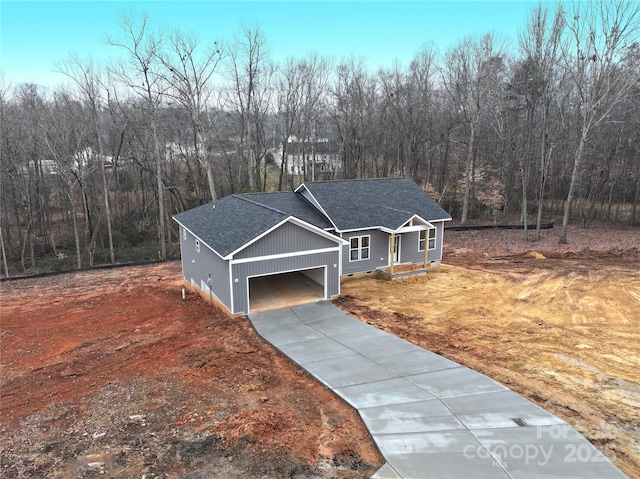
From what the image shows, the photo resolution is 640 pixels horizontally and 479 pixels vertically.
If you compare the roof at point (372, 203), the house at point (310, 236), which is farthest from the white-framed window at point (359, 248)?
the roof at point (372, 203)

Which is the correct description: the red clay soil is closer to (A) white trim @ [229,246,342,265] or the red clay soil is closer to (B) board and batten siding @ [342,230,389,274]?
(A) white trim @ [229,246,342,265]

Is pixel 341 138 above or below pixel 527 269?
above

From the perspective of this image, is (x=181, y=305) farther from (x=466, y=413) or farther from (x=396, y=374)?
(x=466, y=413)

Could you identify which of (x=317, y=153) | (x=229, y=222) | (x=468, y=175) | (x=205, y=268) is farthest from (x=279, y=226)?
(x=317, y=153)

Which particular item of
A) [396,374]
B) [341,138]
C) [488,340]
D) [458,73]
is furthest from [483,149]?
[396,374]

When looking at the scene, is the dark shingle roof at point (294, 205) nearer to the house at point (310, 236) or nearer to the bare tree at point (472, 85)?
the house at point (310, 236)

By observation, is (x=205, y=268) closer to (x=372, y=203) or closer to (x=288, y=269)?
(x=288, y=269)

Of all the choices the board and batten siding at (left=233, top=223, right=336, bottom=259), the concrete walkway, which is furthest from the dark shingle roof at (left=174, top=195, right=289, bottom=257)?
the concrete walkway
